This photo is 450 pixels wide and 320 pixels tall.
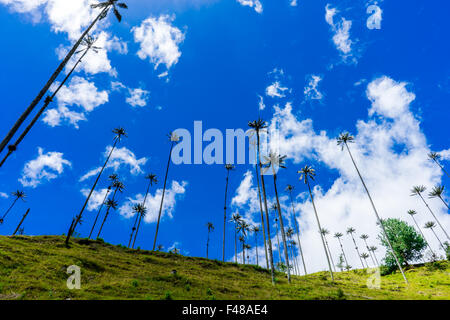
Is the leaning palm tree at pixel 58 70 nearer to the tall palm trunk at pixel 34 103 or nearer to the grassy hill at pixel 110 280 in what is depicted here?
the tall palm trunk at pixel 34 103

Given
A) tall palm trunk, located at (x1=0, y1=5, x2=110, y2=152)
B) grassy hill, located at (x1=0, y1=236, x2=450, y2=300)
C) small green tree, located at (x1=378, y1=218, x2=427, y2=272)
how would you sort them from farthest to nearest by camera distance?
small green tree, located at (x1=378, y1=218, x2=427, y2=272) → grassy hill, located at (x1=0, y1=236, x2=450, y2=300) → tall palm trunk, located at (x1=0, y1=5, x2=110, y2=152)

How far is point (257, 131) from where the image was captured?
129ft

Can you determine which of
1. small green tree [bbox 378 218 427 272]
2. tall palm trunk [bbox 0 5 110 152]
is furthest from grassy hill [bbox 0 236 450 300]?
small green tree [bbox 378 218 427 272]

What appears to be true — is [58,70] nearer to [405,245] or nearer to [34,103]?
[34,103]

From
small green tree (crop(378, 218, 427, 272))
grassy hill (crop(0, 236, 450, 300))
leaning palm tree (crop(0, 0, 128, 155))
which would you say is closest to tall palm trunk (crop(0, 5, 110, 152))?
leaning palm tree (crop(0, 0, 128, 155))

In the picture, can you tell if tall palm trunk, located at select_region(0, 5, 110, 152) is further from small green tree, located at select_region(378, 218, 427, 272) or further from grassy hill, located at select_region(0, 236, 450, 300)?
small green tree, located at select_region(378, 218, 427, 272)

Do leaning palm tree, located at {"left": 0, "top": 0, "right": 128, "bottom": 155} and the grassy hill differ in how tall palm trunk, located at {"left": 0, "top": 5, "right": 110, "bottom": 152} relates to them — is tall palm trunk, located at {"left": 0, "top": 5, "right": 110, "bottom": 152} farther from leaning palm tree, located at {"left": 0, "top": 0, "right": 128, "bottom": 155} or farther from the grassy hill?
the grassy hill

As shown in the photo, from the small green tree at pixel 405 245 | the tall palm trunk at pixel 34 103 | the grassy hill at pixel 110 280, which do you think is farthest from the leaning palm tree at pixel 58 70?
the small green tree at pixel 405 245

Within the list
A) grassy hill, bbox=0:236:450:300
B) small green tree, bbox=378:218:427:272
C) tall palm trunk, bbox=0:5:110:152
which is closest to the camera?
tall palm trunk, bbox=0:5:110:152

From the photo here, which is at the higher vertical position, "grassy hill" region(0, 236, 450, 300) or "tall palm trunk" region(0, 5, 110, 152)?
"tall palm trunk" region(0, 5, 110, 152)

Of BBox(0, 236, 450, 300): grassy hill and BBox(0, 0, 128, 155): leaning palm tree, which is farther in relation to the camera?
BBox(0, 236, 450, 300): grassy hill
